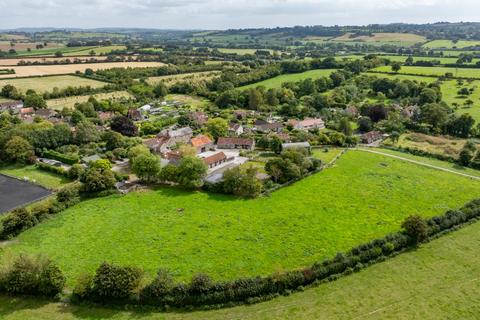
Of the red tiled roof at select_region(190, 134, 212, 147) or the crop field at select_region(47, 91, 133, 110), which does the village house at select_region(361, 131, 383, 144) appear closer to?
the red tiled roof at select_region(190, 134, 212, 147)

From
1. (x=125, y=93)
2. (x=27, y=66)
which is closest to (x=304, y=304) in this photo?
(x=125, y=93)

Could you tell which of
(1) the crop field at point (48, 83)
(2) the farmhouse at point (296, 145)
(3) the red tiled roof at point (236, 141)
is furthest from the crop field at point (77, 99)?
(2) the farmhouse at point (296, 145)

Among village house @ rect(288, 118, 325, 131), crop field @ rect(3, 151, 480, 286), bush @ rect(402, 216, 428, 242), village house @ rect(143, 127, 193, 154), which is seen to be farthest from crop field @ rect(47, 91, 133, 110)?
bush @ rect(402, 216, 428, 242)

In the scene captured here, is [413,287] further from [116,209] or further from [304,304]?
[116,209]

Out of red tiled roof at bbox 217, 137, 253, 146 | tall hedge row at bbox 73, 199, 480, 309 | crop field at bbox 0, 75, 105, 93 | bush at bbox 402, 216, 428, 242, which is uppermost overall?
crop field at bbox 0, 75, 105, 93

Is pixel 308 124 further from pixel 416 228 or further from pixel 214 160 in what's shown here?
pixel 416 228

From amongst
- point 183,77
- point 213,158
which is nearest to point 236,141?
point 213,158
